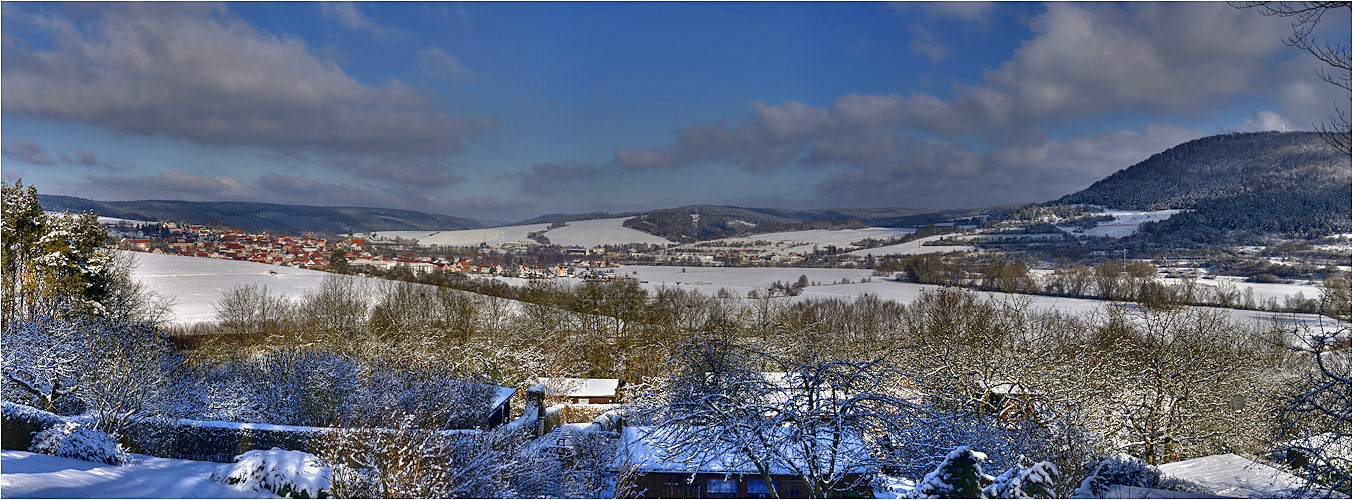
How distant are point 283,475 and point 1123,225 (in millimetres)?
76473

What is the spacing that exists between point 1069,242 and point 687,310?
44.5 meters

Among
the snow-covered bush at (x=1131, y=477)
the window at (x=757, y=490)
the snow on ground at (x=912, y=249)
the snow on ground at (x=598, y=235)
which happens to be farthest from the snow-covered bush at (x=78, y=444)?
the snow on ground at (x=912, y=249)

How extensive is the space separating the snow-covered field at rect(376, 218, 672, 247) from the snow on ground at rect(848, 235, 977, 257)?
925 inches

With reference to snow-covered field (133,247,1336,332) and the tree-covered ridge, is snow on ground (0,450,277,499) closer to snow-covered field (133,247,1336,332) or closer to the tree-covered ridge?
snow-covered field (133,247,1336,332)

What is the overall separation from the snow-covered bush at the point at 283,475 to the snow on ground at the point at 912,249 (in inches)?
2296

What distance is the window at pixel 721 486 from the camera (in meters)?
14.1

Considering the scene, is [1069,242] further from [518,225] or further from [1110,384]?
[518,225]

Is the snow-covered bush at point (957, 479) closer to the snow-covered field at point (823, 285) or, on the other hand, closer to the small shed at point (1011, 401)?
the small shed at point (1011, 401)

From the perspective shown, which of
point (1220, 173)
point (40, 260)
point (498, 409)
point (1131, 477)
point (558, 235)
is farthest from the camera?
point (1220, 173)

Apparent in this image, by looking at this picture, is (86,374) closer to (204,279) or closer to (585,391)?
(585,391)

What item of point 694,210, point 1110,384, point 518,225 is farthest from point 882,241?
point 1110,384

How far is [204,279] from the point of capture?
43.4 m

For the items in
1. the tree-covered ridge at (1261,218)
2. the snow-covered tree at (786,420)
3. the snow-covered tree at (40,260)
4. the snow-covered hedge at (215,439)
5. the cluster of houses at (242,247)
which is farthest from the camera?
the tree-covered ridge at (1261,218)

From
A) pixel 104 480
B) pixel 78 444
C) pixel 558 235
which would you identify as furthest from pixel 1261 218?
pixel 78 444
